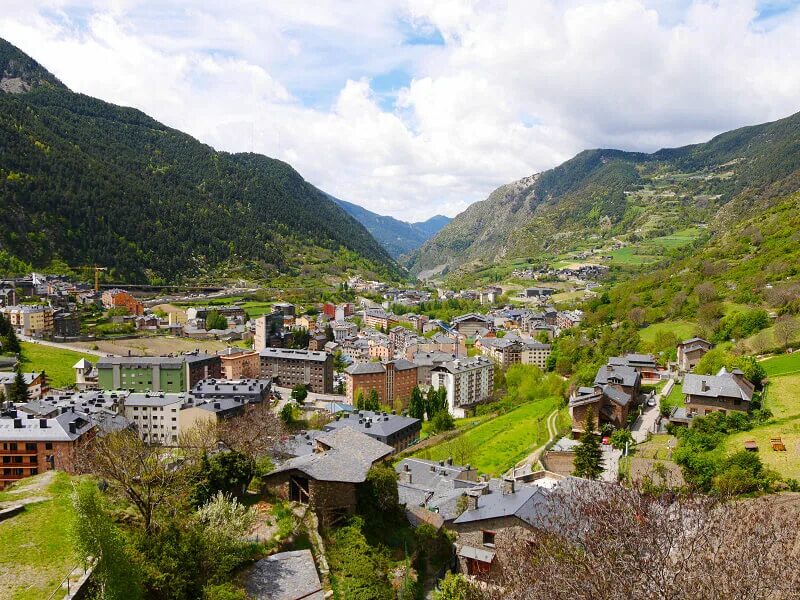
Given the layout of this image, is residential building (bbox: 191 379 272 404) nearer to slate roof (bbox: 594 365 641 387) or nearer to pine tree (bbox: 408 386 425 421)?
pine tree (bbox: 408 386 425 421)

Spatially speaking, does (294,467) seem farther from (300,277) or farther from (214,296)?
(300,277)

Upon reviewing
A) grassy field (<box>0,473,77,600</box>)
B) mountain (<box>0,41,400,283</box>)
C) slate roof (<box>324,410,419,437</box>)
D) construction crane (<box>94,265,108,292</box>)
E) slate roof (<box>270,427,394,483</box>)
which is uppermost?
mountain (<box>0,41,400,283</box>)

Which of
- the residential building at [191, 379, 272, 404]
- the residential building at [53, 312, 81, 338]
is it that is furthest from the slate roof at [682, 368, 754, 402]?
the residential building at [53, 312, 81, 338]

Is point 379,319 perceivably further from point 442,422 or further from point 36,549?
point 36,549

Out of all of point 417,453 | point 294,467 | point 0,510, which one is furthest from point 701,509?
point 417,453

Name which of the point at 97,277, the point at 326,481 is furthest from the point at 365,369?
the point at 97,277

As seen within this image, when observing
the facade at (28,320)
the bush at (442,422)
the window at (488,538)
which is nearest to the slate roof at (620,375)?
the bush at (442,422)
